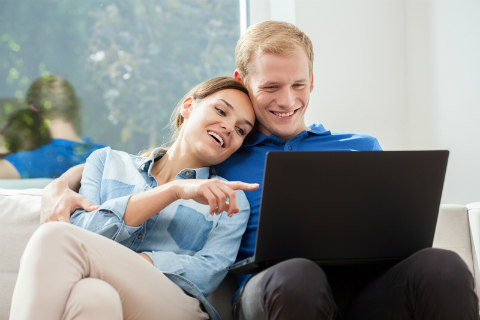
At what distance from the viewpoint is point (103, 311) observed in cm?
93

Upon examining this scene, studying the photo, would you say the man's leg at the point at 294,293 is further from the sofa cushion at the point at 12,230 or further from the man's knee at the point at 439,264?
the sofa cushion at the point at 12,230

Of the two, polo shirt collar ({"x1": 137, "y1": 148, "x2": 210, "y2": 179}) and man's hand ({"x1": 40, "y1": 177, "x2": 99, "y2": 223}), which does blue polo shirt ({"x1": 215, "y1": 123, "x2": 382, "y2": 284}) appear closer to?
polo shirt collar ({"x1": 137, "y1": 148, "x2": 210, "y2": 179})

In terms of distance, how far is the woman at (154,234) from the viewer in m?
0.95

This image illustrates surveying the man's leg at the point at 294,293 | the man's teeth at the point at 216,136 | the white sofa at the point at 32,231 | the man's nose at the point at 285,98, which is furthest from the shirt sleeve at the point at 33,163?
the man's leg at the point at 294,293

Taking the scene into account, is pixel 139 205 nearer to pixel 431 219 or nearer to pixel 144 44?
pixel 431 219

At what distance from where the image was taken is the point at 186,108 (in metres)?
1.61

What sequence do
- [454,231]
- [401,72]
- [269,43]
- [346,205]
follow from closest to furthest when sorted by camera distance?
[346,205] < [269,43] < [454,231] < [401,72]

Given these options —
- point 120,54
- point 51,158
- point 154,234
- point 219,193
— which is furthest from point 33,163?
point 219,193

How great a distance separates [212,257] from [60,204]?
0.39 metres

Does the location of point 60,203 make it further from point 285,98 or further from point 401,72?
point 401,72

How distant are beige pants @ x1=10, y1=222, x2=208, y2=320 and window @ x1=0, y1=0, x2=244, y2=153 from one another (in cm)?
112

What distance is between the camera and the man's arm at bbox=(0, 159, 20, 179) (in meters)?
1.95

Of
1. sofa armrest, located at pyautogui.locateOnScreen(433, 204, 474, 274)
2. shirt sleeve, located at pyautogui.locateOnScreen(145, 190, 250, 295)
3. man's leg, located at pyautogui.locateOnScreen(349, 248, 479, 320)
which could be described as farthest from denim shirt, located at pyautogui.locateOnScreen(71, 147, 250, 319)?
sofa armrest, located at pyautogui.locateOnScreen(433, 204, 474, 274)

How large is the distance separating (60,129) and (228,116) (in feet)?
2.76
